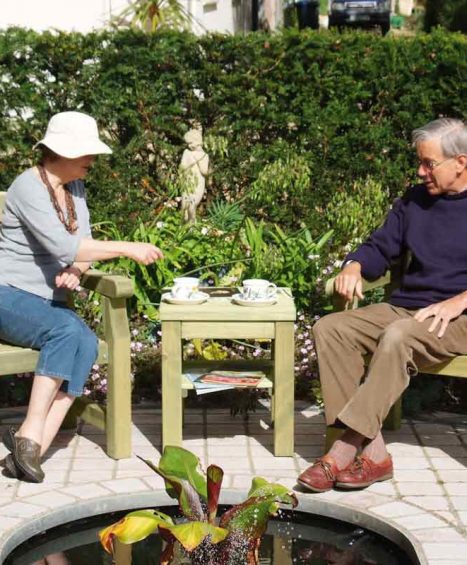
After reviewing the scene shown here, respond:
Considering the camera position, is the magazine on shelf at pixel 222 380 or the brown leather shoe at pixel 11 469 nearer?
the brown leather shoe at pixel 11 469

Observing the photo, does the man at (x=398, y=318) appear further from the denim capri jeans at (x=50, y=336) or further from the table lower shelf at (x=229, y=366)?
the denim capri jeans at (x=50, y=336)

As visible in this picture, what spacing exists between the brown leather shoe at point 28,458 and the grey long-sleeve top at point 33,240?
0.64m

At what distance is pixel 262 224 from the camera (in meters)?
6.81

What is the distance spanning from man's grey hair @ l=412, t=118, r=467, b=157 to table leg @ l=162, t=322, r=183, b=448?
1.31m

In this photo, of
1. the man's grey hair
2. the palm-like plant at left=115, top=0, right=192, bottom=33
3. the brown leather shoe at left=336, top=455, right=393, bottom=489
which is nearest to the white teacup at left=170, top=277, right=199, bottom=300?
the brown leather shoe at left=336, top=455, right=393, bottom=489

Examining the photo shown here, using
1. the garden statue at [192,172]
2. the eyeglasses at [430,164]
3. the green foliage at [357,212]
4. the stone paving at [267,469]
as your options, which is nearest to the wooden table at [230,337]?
the stone paving at [267,469]

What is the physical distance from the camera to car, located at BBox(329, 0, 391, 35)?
82.7 ft

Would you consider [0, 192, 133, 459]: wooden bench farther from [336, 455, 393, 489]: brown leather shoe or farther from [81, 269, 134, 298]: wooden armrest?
[336, 455, 393, 489]: brown leather shoe

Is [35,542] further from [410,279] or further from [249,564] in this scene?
[410,279]

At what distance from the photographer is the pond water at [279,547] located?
156 inches

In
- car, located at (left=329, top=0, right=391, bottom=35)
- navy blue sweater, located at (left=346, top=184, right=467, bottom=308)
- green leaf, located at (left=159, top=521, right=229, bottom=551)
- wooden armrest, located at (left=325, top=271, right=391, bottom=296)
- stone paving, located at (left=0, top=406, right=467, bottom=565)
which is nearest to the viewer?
green leaf, located at (left=159, top=521, right=229, bottom=551)

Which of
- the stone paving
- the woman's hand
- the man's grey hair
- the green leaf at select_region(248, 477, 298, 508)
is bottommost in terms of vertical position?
the stone paving

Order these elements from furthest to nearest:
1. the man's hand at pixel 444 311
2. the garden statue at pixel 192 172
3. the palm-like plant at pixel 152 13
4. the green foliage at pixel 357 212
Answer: the palm-like plant at pixel 152 13
the garden statue at pixel 192 172
the green foliage at pixel 357 212
the man's hand at pixel 444 311

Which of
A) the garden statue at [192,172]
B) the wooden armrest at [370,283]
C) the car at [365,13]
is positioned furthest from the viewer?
the car at [365,13]
